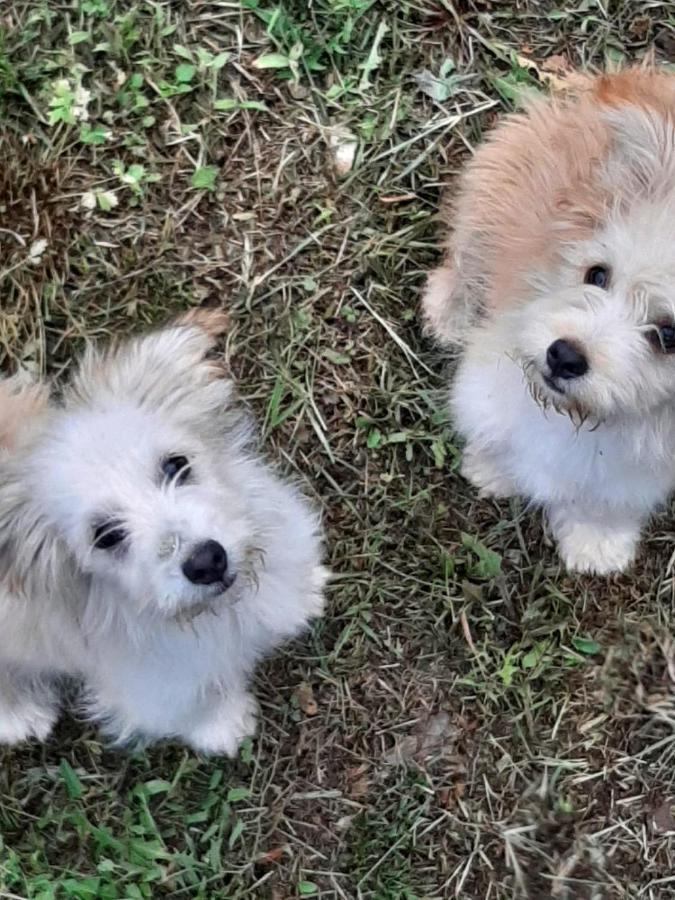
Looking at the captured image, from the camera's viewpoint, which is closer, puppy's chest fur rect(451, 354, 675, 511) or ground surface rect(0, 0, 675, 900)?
puppy's chest fur rect(451, 354, 675, 511)

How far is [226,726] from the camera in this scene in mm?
2781

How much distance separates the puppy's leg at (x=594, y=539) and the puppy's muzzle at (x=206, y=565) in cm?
125

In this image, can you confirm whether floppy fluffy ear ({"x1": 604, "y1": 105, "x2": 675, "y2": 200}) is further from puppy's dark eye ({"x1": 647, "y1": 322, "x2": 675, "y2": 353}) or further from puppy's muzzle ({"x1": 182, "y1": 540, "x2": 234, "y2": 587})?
puppy's muzzle ({"x1": 182, "y1": 540, "x2": 234, "y2": 587})

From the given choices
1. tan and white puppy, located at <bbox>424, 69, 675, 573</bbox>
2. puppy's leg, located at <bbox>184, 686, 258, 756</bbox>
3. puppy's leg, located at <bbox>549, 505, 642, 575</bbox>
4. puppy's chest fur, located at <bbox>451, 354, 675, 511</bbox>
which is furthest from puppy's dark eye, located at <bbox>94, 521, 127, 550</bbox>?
puppy's leg, located at <bbox>549, 505, 642, 575</bbox>

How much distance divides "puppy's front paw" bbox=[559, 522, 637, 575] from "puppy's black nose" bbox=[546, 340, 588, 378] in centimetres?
97

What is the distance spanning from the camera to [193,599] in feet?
6.37

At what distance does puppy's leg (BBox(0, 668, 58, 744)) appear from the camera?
273 centimetres

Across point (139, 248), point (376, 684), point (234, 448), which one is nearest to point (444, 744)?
point (376, 684)

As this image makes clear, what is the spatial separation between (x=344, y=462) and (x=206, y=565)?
1217 millimetres

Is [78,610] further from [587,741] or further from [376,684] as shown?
[587,741]

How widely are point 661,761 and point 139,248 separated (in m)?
2.21

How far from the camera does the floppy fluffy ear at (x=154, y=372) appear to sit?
209 cm

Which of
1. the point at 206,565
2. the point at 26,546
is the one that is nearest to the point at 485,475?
the point at 206,565

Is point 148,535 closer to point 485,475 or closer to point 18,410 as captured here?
point 18,410
